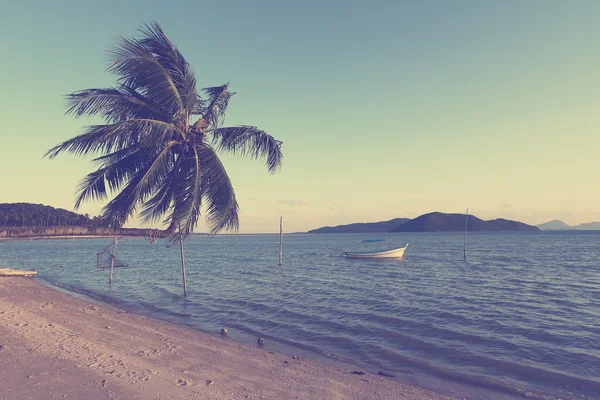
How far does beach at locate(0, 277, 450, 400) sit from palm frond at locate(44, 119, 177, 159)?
505 cm

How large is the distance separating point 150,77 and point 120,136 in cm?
164

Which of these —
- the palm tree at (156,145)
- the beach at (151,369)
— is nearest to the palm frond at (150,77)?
the palm tree at (156,145)

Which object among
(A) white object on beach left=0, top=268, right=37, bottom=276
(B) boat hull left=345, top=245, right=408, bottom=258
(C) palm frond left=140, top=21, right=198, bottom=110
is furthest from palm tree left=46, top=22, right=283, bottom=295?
(B) boat hull left=345, top=245, right=408, bottom=258

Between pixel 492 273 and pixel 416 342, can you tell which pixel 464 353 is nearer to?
pixel 416 342

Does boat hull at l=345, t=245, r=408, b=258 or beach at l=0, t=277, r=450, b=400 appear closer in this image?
beach at l=0, t=277, r=450, b=400

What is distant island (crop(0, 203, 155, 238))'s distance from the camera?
6.95m

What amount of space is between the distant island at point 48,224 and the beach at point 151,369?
327cm

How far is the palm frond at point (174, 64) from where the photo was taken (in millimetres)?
9633

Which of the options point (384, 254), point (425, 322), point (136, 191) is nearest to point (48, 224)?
point (136, 191)

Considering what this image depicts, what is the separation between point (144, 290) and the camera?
28.8m

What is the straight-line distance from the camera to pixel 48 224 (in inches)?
295

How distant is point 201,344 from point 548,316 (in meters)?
17.7

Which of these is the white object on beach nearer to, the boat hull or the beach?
the beach

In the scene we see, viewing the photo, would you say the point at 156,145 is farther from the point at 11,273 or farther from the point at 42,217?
the point at 11,273
